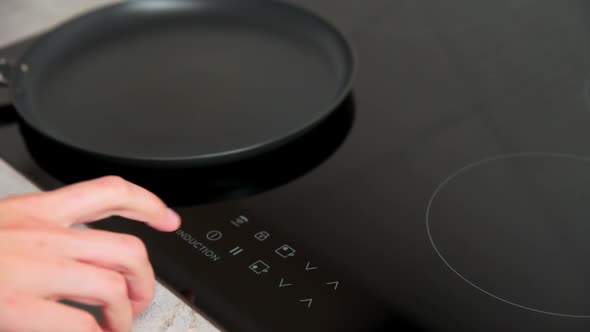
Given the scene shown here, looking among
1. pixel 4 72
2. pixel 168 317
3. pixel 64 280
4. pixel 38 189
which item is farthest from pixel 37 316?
pixel 4 72

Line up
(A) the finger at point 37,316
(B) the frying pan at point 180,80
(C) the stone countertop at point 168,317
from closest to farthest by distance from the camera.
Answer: (A) the finger at point 37,316, (C) the stone countertop at point 168,317, (B) the frying pan at point 180,80

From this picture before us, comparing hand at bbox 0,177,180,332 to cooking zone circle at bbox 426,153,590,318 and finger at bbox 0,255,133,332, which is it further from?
cooking zone circle at bbox 426,153,590,318

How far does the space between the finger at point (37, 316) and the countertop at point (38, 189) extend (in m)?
0.11

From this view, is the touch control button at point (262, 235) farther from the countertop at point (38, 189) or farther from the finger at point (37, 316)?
the finger at point (37, 316)

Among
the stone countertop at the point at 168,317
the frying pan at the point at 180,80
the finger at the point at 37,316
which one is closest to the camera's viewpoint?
the finger at the point at 37,316

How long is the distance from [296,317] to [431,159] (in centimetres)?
22

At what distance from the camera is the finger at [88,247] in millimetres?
351

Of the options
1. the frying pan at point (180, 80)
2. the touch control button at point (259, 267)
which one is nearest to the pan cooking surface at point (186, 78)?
the frying pan at point (180, 80)

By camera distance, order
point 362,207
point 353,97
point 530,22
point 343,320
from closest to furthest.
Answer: point 343,320, point 362,207, point 353,97, point 530,22

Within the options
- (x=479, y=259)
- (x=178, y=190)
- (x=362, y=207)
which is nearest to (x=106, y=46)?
(x=178, y=190)

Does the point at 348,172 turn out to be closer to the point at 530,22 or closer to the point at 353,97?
the point at 353,97

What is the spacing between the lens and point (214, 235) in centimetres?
53

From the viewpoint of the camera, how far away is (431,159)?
2.01 feet

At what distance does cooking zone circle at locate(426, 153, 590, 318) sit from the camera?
0.48 meters
